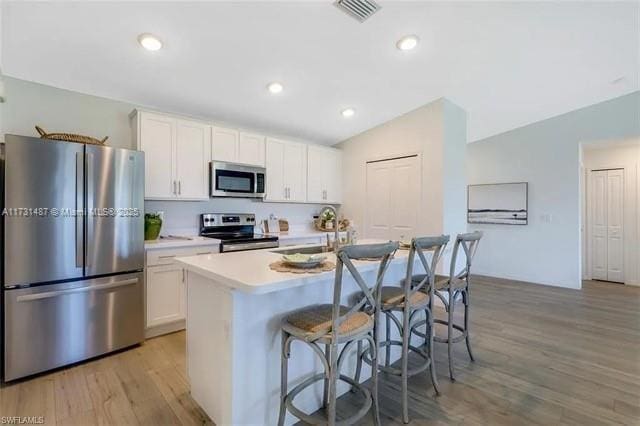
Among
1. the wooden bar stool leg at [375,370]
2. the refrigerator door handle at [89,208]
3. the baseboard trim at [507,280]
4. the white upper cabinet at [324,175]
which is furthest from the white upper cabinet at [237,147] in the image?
the baseboard trim at [507,280]

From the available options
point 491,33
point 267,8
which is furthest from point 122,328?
point 491,33

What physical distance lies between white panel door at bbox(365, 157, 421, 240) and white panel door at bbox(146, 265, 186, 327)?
9.23 feet

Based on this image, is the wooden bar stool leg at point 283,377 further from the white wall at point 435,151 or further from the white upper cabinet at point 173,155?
the white wall at point 435,151

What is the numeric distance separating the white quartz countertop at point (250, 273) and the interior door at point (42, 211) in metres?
1.20

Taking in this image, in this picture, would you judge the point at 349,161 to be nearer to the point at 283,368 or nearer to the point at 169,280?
the point at 169,280

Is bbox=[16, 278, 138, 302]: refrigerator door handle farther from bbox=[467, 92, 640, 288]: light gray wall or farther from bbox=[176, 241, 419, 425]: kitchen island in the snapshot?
bbox=[467, 92, 640, 288]: light gray wall

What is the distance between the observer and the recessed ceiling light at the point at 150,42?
8.03 feet

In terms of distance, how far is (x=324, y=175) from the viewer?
5.04 meters

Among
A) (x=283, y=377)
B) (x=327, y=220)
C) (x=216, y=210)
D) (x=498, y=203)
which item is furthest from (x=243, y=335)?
(x=498, y=203)

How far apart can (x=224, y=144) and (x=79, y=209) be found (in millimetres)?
1721

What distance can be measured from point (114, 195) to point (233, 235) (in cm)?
153

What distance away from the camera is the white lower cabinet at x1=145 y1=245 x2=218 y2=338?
2.98m

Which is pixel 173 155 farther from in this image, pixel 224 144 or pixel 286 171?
pixel 286 171

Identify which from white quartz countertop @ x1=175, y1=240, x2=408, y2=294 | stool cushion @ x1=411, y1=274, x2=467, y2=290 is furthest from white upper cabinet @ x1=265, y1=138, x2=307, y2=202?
stool cushion @ x1=411, y1=274, x2=467, y2=290
